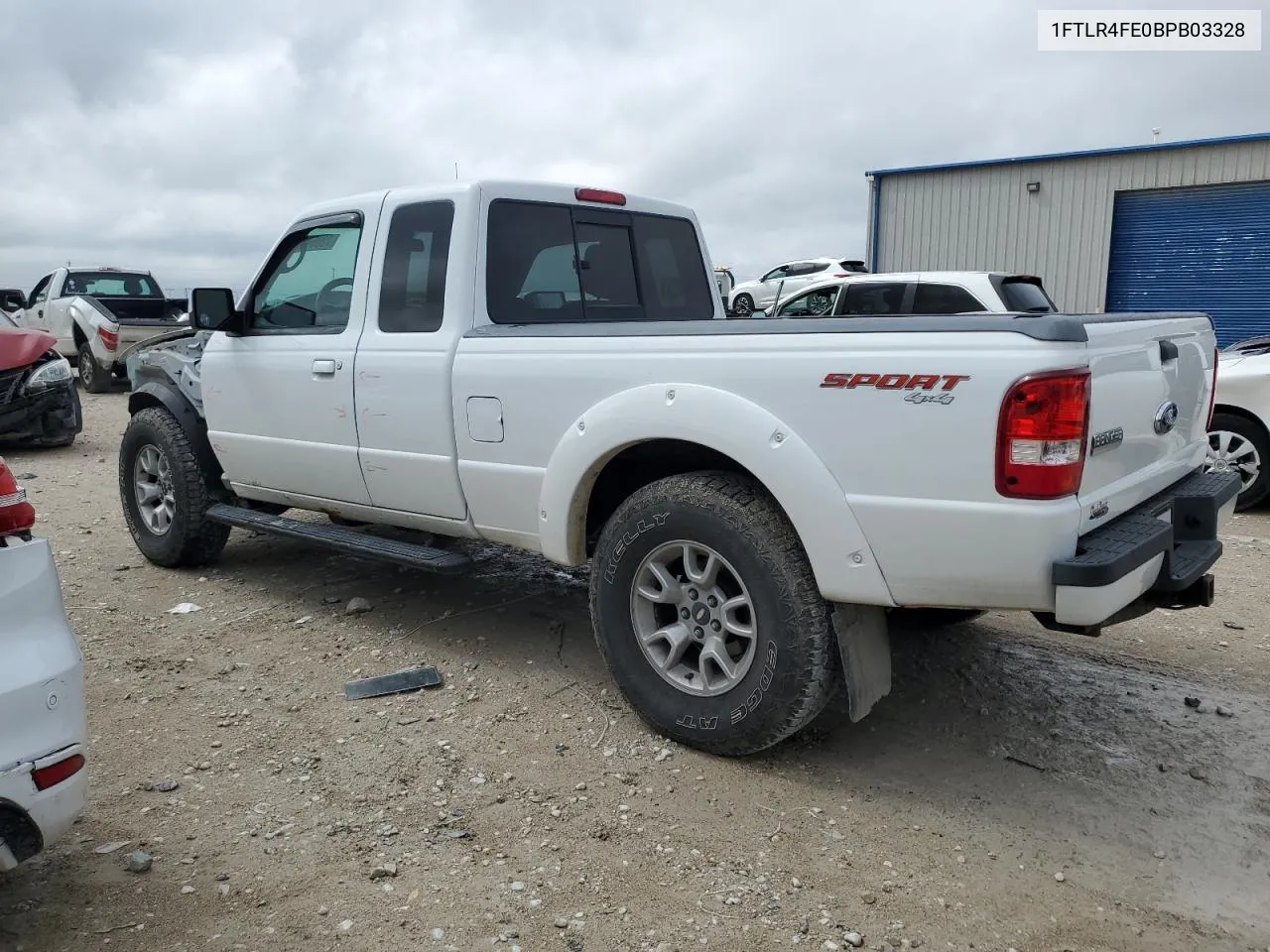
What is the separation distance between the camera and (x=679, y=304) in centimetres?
515

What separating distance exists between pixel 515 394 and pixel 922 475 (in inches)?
63.8

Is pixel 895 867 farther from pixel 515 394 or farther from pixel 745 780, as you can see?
pixel 515 394

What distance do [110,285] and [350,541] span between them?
14.6m

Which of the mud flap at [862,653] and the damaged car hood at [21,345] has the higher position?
the damaged car hood at [21,345]

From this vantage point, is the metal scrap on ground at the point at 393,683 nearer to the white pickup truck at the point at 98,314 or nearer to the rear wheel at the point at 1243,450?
the rear wheel at the point at 1243,450

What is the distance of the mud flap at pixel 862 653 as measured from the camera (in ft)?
10.6

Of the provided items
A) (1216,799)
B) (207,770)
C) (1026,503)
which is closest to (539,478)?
(207,770)

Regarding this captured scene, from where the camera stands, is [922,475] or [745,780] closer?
[922,475]

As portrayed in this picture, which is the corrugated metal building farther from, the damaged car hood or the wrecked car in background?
the damaged car hood

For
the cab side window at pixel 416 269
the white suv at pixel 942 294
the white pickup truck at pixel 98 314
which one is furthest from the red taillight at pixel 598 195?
the white pickup truck at pixel 98 314

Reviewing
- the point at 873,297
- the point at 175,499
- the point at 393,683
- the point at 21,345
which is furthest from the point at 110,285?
the point at 393,683

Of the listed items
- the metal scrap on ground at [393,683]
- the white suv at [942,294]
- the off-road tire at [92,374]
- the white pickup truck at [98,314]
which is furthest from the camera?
the off-road tire at [92,374]

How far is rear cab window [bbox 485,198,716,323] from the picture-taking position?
14.2ft

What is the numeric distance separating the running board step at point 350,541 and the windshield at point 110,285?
42.3 feet
